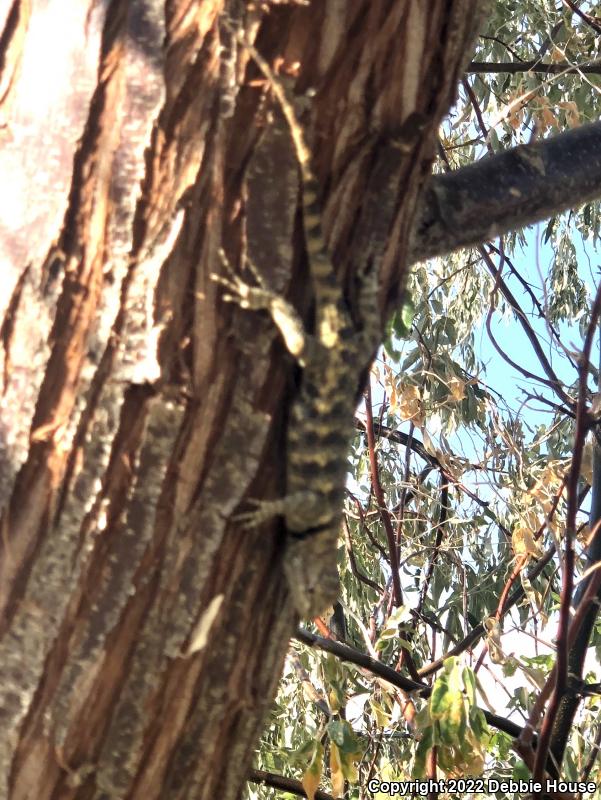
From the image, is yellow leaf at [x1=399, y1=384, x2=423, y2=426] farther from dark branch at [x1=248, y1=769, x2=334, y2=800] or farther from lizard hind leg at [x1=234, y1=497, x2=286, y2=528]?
lizard hind leg at [x1=234, y1=497, x2=286, y2=528]

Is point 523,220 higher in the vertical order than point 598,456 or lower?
lower

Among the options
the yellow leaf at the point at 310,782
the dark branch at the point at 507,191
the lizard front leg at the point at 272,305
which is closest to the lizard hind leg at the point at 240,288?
the lizard front leg at the point at 272,305

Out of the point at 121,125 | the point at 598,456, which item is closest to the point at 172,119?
the point at 121,125

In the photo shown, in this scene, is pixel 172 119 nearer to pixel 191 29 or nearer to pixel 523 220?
pixel 191 29

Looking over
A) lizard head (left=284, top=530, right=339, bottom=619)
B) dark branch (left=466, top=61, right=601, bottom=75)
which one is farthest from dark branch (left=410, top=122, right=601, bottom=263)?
dark branch (left=466, top=61, right=601, bottom=75)

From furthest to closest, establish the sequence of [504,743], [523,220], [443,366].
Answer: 1. [443,366]
2. [504,743]
3. [523,220]

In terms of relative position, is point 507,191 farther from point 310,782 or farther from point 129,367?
point 310,782

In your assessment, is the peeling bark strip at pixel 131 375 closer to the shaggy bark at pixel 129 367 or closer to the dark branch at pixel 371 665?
the shaggy bark at pixel 129 367
